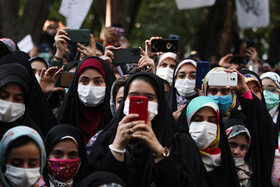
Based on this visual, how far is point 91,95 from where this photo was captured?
191 inches

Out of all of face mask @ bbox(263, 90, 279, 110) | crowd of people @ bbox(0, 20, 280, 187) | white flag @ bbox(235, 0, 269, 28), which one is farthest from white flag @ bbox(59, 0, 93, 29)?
white flag @ bbox(235, 0, 269, 28)

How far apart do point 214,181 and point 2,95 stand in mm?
1740

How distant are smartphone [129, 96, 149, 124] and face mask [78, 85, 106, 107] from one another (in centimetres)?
130

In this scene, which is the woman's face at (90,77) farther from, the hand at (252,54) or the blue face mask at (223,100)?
the hand at (252,54)

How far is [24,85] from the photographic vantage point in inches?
167

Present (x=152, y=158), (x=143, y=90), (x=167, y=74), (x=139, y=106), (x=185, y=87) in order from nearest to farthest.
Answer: (x=139, y=106) → (x=152, y=158) → (x=143, y=90) → (x=185, y=87) → (x=167, y=74)

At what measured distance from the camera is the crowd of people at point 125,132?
12.3 ft

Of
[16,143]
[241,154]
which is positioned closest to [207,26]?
[241,154]

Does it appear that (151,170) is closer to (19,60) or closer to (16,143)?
(16,143)

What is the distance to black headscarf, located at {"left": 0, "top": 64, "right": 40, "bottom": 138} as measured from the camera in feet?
13.8

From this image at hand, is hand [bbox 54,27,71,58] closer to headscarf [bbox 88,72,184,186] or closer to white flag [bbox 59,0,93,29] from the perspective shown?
headscarf [bbox 88,72,184,186]

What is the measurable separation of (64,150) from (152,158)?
26.1 inches

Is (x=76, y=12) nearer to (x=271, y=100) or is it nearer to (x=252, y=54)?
(x=252, y=54)

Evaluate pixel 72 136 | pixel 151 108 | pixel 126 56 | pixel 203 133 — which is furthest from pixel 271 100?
pixel 72 136
